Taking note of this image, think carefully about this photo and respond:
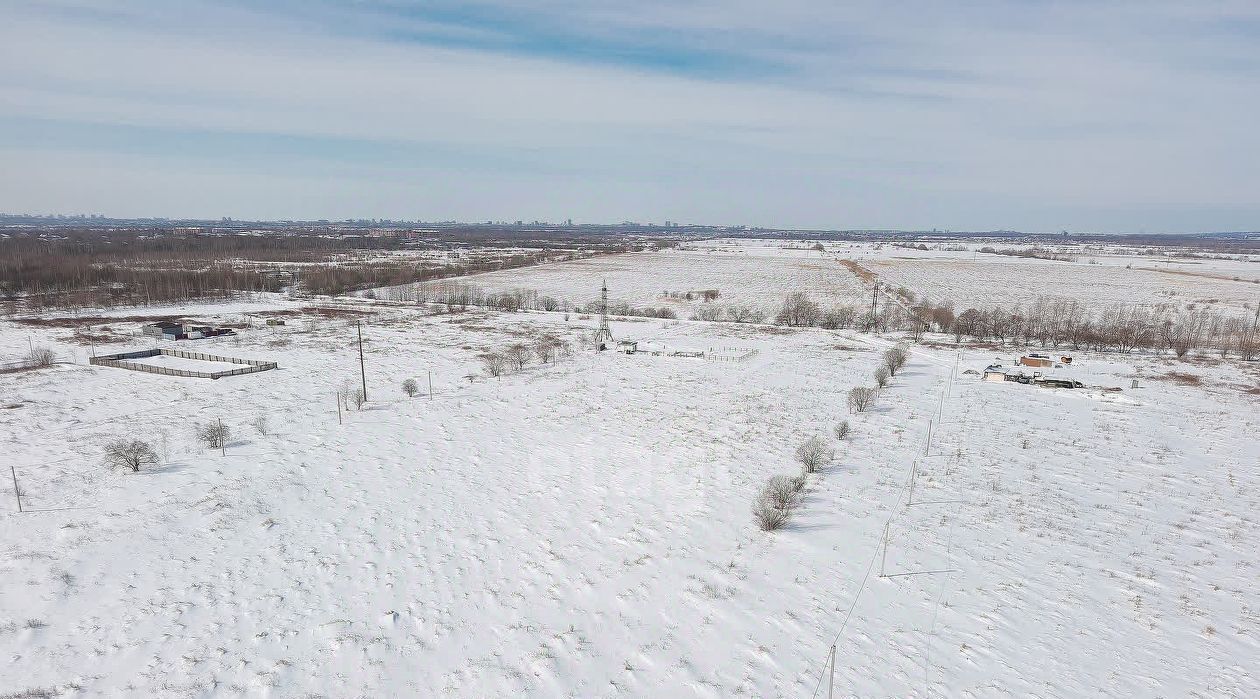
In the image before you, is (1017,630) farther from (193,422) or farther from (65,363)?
(65,363)

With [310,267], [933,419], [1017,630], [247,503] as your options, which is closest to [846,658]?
[1017,630]

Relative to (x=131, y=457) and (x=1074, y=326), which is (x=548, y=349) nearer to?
(x=131, y=457)

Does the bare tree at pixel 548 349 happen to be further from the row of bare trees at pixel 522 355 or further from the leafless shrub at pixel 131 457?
the leafless shrub at pixel 131 457

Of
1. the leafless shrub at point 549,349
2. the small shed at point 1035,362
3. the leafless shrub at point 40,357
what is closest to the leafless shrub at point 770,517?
the leafless shrub at point 549,349

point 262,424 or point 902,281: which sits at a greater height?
point 902,281

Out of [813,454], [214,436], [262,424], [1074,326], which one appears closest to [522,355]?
[262,424]

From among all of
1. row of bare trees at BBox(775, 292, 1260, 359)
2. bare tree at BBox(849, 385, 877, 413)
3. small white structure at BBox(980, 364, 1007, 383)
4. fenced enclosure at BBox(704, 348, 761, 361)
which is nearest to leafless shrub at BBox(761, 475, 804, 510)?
bare tree at BBox(849, 385, 877, 413)

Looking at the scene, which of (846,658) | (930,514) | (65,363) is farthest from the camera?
(65,363)
